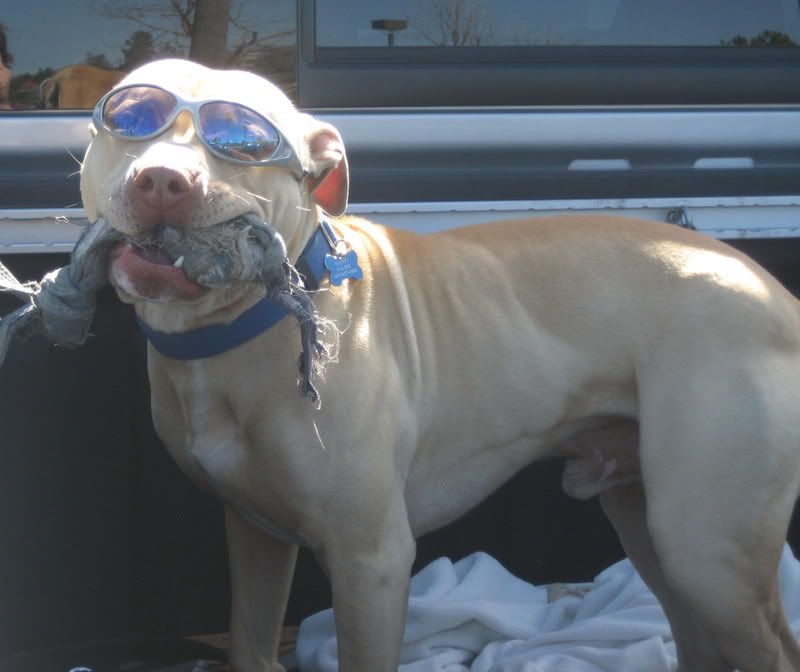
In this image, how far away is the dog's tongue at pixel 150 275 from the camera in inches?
88.5

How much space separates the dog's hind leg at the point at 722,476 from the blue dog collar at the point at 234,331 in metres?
0.75

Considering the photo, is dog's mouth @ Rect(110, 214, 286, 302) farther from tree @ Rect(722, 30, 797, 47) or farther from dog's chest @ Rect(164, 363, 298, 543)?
tree @ Rect(722, 30, 797, 47)

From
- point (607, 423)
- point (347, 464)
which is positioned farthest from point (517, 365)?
point (347, 464)

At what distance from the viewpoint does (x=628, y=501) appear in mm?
3129

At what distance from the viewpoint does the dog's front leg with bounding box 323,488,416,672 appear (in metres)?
2.49

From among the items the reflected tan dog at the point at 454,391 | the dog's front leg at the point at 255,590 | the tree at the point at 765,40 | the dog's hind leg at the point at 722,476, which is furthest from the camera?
the tree at the point at 765,40

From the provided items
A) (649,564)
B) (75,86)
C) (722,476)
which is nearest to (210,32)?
(75,86)

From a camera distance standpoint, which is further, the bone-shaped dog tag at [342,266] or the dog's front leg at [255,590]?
the dog's front leg at [255,590]

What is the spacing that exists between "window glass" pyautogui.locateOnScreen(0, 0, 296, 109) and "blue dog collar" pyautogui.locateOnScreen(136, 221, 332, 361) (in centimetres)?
68

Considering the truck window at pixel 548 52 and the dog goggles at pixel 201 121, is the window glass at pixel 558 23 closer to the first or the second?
the truck window at pixel 548 52

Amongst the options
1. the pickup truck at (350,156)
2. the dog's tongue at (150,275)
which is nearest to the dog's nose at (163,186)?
Result: the dog's tongue at (150,275)

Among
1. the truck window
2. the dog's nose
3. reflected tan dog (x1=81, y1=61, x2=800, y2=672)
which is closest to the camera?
the dog's nose

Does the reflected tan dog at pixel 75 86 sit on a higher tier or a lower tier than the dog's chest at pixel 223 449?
higher

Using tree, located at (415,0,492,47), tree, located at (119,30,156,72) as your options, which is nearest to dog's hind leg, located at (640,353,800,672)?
tree, located at (415,0,492,47)
